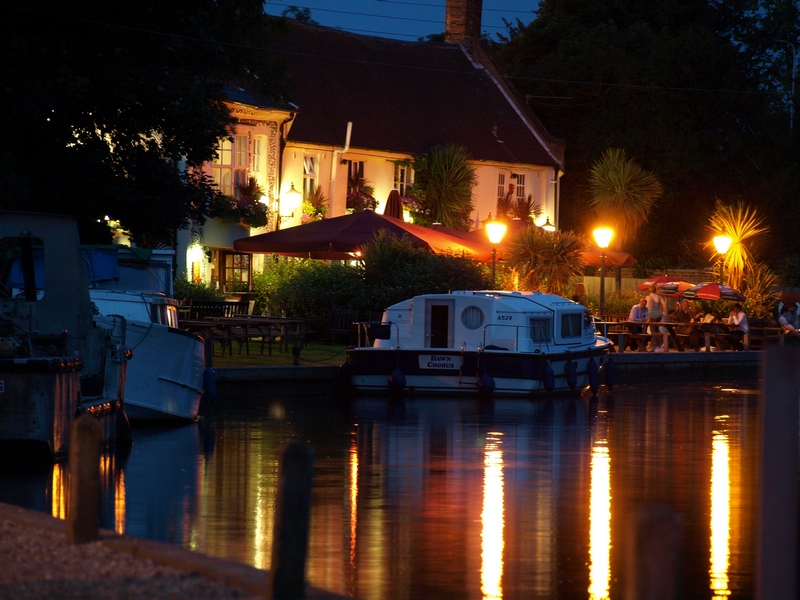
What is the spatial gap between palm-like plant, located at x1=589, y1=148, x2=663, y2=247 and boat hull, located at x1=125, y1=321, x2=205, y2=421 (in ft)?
107

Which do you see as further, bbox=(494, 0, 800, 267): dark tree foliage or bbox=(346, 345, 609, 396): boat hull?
bbox=(494, 0, 800, 267): dark tree foliage

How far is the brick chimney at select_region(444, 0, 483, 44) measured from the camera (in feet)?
176

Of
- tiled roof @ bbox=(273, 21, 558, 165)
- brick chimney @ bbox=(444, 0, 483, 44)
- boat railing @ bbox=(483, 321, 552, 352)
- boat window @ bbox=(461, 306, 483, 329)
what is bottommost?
boat railing @ bbox=(483, 321, 552, 352)

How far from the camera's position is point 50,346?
15.6 meters

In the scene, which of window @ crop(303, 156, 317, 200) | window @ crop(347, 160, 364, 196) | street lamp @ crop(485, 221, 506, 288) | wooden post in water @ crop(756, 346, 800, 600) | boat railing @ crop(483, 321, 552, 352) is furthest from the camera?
window @ crop(347, 160, 364, 196)

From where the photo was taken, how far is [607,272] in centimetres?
5262

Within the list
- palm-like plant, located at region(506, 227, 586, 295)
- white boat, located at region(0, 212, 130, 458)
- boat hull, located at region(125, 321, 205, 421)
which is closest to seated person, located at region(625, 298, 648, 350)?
palm-like plant, located at region(506, 227, 586, 295)

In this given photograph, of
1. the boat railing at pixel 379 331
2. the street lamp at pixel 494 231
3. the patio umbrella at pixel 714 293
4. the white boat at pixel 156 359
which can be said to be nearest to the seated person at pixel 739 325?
the patio umbrella at pixel 714 293

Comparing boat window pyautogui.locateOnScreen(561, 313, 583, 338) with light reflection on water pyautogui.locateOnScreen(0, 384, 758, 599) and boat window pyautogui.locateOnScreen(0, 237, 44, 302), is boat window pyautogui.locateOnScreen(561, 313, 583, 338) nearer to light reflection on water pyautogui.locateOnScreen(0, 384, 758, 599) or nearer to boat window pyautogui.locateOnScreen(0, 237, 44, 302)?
light reflection on water pyautogui.locateOnScreen(0, 384, 758, 599)

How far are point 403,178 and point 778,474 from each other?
1607 inches

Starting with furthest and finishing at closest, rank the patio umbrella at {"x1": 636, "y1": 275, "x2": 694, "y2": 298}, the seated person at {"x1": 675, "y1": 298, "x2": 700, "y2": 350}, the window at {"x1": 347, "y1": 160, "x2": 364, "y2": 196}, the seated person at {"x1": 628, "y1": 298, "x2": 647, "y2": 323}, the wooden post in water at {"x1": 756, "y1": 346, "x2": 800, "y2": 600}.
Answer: the window at {"x1": 347, "y1": 160, "x2": 364, "y2": 196}, the patio umbrella at {"x1": 636, "y1": 275, "x2": 694, "y2": 298}, the seated person at {"x1": 628, "y1": 298, "x2": 647, "y2": 323}, the seated person at {"x1": 675, "y1": 298, "x2": 700, "y2": 350}, the wooden post in water at {"x1": 756, "y1": 346, "x2": 800, "y2": 600}

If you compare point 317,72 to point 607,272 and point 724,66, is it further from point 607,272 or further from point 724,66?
point 724,66

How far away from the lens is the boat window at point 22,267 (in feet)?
53.2

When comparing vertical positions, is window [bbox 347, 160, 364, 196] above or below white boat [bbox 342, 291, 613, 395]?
above
